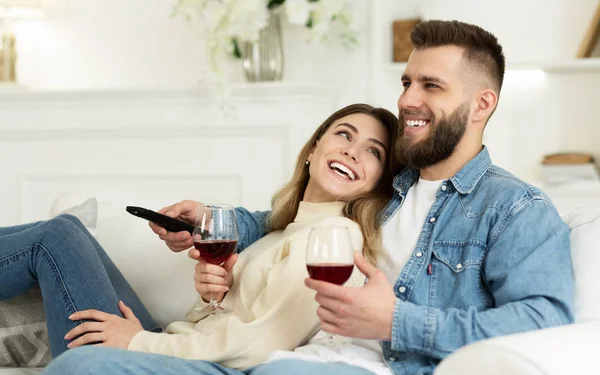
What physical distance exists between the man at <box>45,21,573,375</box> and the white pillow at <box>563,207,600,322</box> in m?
0.04

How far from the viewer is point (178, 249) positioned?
2381 mm

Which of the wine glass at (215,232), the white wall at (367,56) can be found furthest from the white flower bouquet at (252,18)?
the wine glass at (215,232)

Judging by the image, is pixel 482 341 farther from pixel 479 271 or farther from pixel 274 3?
pixel 274 3

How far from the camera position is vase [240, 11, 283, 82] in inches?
147

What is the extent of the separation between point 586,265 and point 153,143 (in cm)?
250

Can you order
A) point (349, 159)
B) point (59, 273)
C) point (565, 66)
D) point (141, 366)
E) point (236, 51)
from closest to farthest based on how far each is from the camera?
point (141, 366)
point (59, 273)
point (349, 159)
point (565, 66)
point (236, 51)

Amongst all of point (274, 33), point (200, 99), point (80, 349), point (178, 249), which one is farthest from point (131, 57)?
point (80, 349)

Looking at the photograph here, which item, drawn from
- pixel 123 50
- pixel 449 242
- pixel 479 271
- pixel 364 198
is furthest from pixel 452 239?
pixel 123 50

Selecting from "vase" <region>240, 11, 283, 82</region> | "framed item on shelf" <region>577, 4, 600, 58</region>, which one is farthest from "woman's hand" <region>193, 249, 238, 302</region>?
"framed item on shelf" <region>577, 4, 600, 58</region>

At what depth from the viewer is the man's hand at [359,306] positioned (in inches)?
64.7

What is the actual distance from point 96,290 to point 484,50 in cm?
116

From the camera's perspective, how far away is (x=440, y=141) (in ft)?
6.73

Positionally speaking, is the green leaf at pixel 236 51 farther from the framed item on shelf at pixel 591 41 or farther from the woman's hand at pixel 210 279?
the woman's hand at pixel 210 279

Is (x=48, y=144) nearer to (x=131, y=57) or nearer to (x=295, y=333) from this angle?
(x=131, y=57)
